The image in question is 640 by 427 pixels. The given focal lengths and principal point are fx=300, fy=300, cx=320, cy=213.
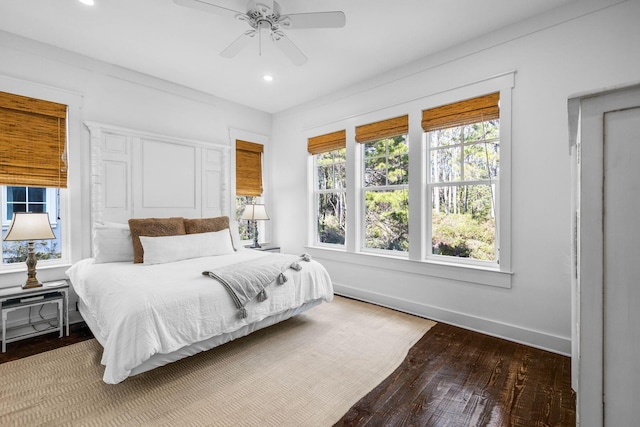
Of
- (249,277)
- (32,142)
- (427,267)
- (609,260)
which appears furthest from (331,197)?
(609,260)

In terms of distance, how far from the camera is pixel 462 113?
301cm

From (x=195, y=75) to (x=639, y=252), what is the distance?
411 cm

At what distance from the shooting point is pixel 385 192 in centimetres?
378

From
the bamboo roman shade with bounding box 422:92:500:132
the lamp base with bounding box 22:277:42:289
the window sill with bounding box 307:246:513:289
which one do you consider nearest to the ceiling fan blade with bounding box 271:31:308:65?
the bamboo roman shade with bounding box 422:92:500:132

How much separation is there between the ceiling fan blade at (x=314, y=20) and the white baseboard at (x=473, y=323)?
9.35 ft

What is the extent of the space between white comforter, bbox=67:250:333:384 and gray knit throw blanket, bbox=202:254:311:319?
0.18 feet

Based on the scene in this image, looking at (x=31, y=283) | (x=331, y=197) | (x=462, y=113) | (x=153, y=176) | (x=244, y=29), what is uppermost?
(x=244, y=29)

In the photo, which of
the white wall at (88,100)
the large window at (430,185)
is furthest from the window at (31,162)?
the large window at (430,185)

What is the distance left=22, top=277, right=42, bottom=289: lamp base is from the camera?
106 inches

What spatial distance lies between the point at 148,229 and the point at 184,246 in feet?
1.38

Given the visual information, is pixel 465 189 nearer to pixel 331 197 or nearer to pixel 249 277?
pixel 331 197

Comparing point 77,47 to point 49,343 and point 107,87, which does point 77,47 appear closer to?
point 107,87

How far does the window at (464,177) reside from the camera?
2926 mm

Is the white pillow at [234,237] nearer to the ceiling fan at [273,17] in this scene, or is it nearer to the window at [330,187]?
the window at [330,187]
